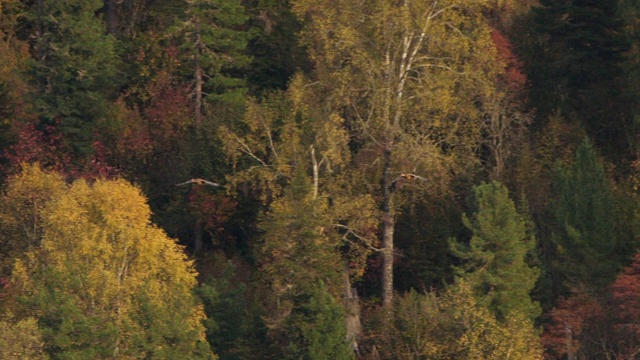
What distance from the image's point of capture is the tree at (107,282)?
168 ft

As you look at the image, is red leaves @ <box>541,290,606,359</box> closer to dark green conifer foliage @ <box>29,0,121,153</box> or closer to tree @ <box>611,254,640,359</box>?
tree @ <box>611,254,640,359</box>

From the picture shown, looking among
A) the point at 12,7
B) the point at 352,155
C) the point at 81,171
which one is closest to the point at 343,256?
the point at 352,155

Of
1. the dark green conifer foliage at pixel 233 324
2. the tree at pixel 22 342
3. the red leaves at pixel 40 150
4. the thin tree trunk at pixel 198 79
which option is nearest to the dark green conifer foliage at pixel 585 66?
the thin tree trunk at pixel 198 79

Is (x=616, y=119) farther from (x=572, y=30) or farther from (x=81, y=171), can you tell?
(x=81, y=171)

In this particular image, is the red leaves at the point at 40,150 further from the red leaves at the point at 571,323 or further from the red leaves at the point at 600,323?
the red leaves at the point at 600,323

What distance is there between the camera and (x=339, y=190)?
57719 millimetres

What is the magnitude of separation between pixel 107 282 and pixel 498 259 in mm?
12694

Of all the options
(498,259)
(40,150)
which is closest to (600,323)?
(498,259)

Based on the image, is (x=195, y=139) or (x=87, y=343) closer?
(x=87, y=343)

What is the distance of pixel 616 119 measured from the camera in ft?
215

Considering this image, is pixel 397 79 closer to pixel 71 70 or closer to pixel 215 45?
pixel 215 45

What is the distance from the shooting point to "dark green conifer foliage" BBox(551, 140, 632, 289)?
55.9 metres

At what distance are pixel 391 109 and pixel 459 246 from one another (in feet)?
18.4

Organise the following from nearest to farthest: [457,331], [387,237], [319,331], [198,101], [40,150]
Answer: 1. [457,331]
2. [319,331]
3. [387,237]
4. [40,150]
5. [198,101]
